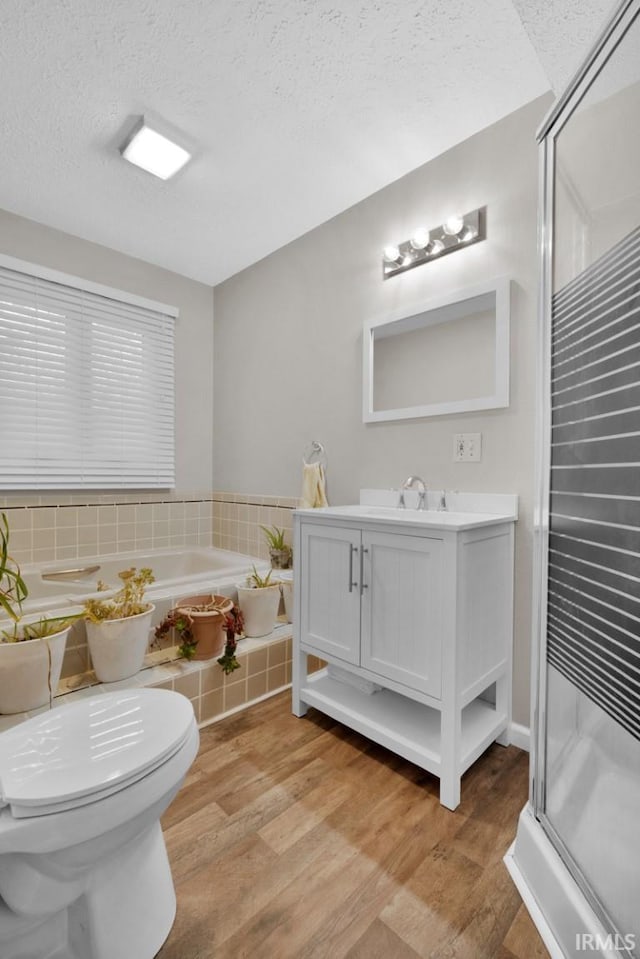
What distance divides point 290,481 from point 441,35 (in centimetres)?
202

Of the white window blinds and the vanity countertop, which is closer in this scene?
the vanity countertop

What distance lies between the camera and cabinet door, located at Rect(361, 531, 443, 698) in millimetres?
1417

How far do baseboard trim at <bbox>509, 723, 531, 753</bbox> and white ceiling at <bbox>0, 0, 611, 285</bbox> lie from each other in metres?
2.13

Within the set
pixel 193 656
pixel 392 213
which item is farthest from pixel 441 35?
pixel 193 656

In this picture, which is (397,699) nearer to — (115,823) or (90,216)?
(115,823)

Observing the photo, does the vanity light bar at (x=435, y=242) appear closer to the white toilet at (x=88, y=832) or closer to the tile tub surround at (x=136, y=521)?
the tile tub surround at (x=136, y=521)

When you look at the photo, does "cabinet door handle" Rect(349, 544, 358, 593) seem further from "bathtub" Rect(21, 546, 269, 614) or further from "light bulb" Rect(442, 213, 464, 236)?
"light bulb" Rect(442, 213, 464, 236)

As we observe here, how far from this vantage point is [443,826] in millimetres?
1279

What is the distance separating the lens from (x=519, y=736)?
64.8 inches

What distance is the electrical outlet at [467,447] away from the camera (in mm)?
1788

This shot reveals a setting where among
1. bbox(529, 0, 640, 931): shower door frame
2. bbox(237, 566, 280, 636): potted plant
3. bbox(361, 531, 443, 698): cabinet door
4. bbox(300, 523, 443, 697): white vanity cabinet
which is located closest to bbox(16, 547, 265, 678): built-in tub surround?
bbox(237, 566, 280, 636): potted plant

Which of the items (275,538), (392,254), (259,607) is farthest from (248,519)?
(392,254)

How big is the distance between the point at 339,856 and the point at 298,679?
0.72 m

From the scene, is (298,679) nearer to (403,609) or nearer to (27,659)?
(403,609)
